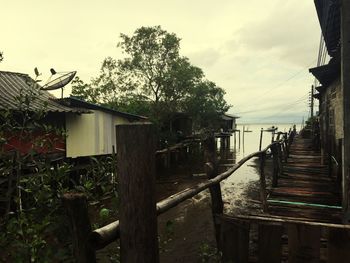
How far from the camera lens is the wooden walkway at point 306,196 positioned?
6.56m

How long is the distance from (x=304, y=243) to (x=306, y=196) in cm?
522

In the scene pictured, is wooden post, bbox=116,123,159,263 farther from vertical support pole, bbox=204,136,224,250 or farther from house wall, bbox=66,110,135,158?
house wall, bbox=66,110,135,158

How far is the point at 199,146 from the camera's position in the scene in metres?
28.4

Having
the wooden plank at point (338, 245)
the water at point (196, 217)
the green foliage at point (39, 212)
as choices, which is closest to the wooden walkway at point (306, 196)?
the water at point (196, 217)

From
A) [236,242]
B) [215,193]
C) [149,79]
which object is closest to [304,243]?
[236,242]

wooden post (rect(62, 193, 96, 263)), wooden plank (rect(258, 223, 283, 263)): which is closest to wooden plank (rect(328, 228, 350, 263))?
wooden plank (rect(258, 223, 283, 263))

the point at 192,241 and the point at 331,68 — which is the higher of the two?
the point at 331,68

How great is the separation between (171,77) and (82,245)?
69.9ft

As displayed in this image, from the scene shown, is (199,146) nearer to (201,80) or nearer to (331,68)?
(201,80)

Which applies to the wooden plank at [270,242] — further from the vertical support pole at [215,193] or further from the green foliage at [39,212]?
the green foliage at [39,212]

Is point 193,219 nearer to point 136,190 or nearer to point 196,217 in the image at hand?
point 196,217

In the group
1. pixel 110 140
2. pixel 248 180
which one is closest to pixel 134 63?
pixel 110 140

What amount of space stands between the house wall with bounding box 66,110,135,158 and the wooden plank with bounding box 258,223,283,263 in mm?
11893

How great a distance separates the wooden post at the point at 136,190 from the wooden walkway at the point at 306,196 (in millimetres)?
5120
